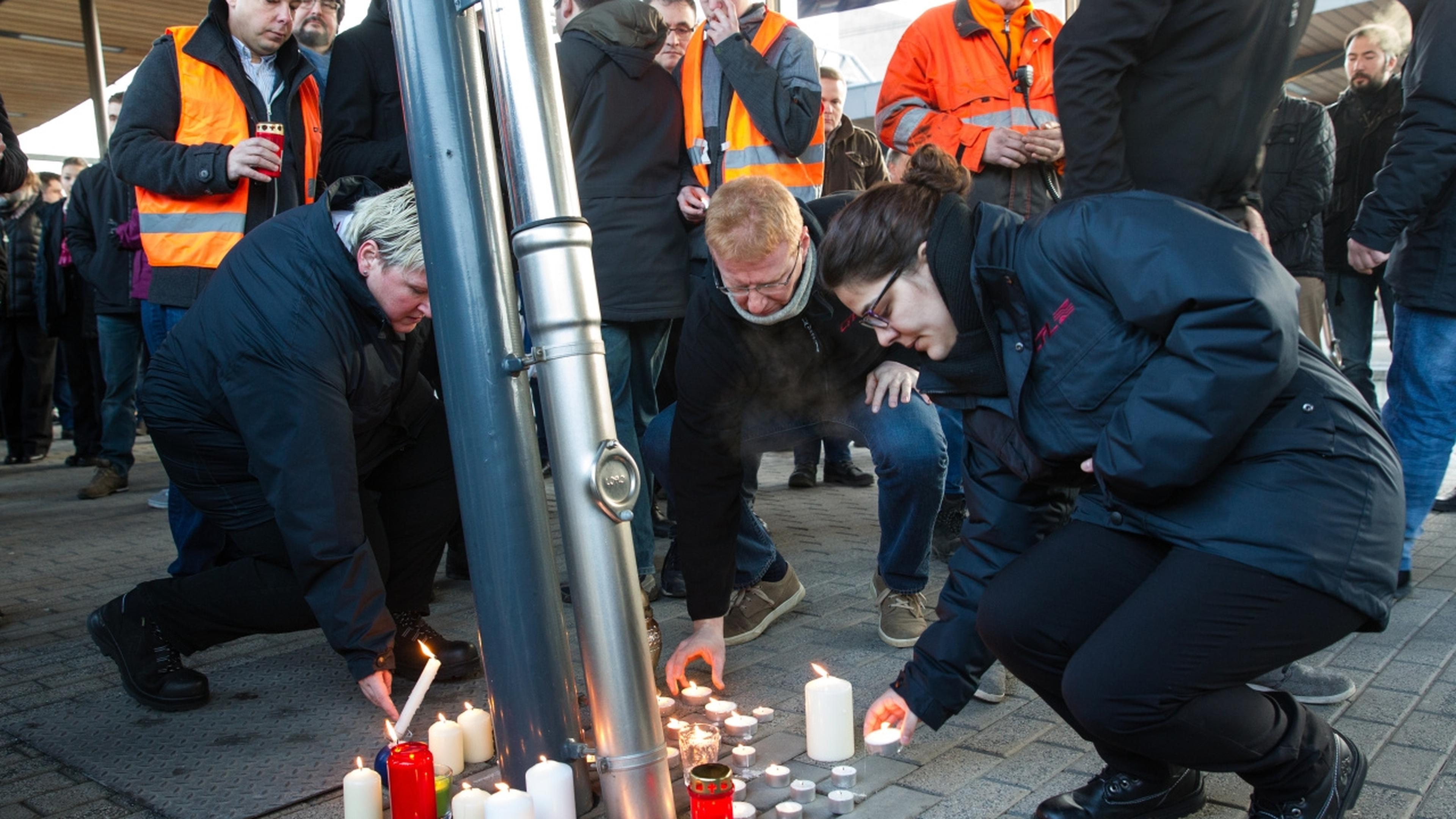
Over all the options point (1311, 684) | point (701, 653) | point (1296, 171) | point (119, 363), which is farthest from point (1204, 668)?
point (119, 363)

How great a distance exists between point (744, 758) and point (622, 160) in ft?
7.91

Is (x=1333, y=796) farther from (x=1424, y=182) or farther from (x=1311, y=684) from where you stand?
(x=1424, y=182)

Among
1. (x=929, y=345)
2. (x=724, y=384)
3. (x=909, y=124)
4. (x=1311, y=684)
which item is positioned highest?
(x=909, y=124)

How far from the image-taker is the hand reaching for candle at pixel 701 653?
10.1ft

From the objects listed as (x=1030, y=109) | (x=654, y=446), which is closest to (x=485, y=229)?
(x=654, y=446)

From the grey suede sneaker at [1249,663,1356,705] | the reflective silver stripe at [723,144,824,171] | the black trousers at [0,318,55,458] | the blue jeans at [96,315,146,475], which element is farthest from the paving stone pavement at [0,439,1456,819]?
the black trousers at [0,318,55,458]

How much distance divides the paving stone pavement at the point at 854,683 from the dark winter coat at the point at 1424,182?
3.34 ft

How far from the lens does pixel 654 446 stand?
3.93m

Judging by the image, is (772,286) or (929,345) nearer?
(929,345)

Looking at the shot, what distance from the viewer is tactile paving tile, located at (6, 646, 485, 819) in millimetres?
2635

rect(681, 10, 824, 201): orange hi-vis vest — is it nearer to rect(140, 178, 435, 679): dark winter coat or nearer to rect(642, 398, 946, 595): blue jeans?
rect(642, 398, 946, 595): blue jeans

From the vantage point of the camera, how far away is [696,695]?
299cm

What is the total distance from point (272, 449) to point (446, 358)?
712mm

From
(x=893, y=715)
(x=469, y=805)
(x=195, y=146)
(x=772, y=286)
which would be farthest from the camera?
(x=195, y=146)
